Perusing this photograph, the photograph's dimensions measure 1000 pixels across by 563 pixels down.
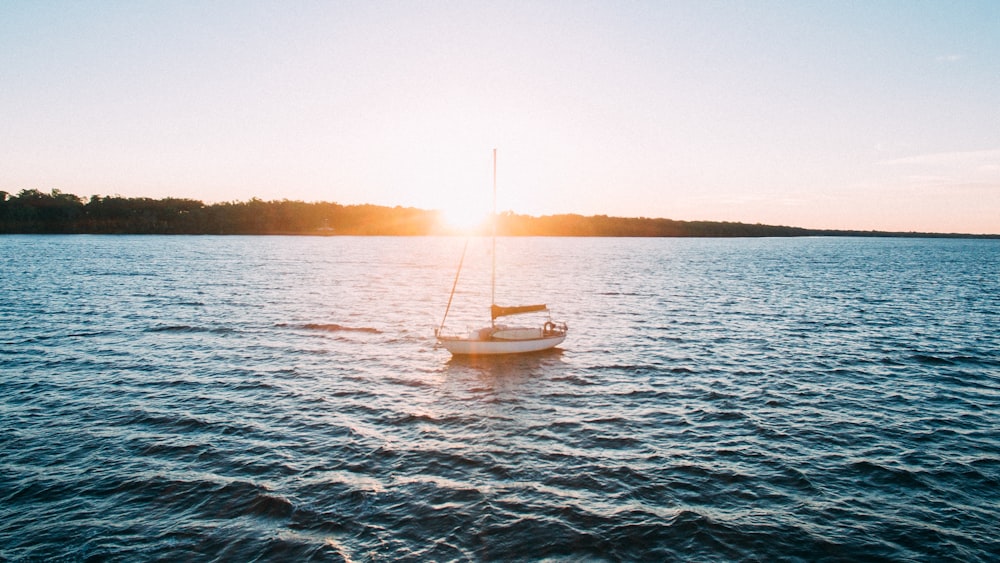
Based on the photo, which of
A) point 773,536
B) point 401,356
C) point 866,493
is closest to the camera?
point 773,536

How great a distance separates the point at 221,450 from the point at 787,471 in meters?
21.5

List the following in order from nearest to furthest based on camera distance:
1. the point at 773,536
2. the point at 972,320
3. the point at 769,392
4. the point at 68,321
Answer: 1. the point at 773,536
2. the point at 769,392
3. the point at 68,321
4. the point at 972,320

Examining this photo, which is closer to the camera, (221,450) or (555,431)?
(221,450)

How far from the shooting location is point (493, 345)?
39250 mm

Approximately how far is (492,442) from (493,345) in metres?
15.7

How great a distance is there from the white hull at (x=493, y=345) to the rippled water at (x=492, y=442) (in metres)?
0.97

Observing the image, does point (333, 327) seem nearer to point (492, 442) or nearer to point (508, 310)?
point (508, 310)

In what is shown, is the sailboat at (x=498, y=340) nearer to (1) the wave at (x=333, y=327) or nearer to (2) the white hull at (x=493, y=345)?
(2) the white hull at (x=493, y=345)

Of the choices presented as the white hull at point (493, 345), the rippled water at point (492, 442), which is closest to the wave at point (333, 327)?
the rippled water at point (492, 442)

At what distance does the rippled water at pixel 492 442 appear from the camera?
16578 millimetres

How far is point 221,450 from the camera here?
22.3m

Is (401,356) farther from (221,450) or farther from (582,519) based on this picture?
(582,519)

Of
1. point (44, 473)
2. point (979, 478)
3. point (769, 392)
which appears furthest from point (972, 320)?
point (44, 473)

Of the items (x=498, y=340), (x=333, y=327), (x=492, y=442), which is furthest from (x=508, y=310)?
(x=492, y=442)
